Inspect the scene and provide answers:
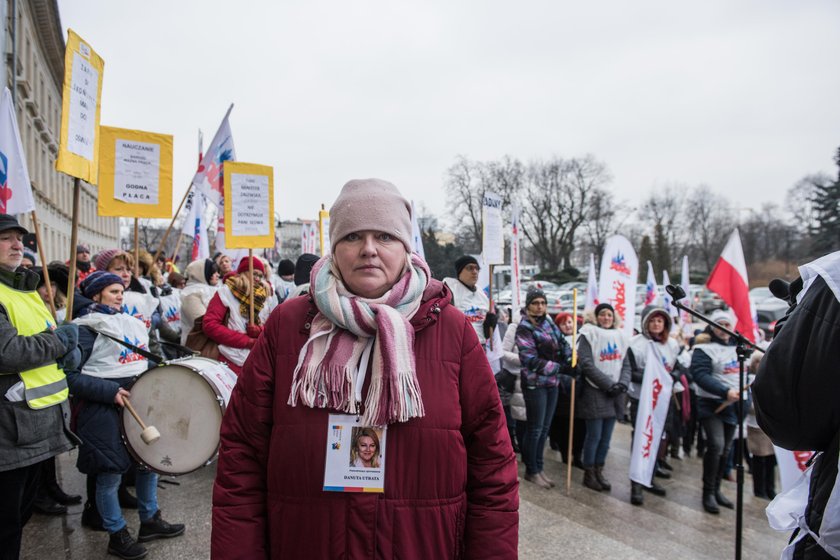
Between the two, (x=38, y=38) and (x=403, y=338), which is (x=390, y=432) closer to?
(x=403, y=338)

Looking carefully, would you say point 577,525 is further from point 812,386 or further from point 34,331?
point 34,331

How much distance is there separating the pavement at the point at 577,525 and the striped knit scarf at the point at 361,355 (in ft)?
8.65

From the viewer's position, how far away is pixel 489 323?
6.40 m

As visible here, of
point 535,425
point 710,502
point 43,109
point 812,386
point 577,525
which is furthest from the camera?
point 43,109

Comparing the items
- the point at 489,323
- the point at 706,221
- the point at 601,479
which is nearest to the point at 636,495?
the point at 601,479

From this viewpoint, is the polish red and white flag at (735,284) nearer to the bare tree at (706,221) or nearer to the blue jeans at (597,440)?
the blue jeans at (597,440)

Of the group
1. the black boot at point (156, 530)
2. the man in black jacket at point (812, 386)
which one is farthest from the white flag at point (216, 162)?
the man in black jacket at point (812, 386)

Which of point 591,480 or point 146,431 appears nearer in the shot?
point 146,431

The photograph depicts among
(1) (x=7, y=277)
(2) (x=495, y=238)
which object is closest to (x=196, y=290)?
(1) (x=7, y=277)

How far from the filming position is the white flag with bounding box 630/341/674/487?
5848 millimetres

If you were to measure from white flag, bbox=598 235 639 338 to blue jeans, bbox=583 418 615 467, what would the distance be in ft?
6.37

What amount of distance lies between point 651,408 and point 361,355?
517cm

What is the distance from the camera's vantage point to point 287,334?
1827 mm

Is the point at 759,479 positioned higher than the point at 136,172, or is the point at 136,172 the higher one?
the point at 136,172
